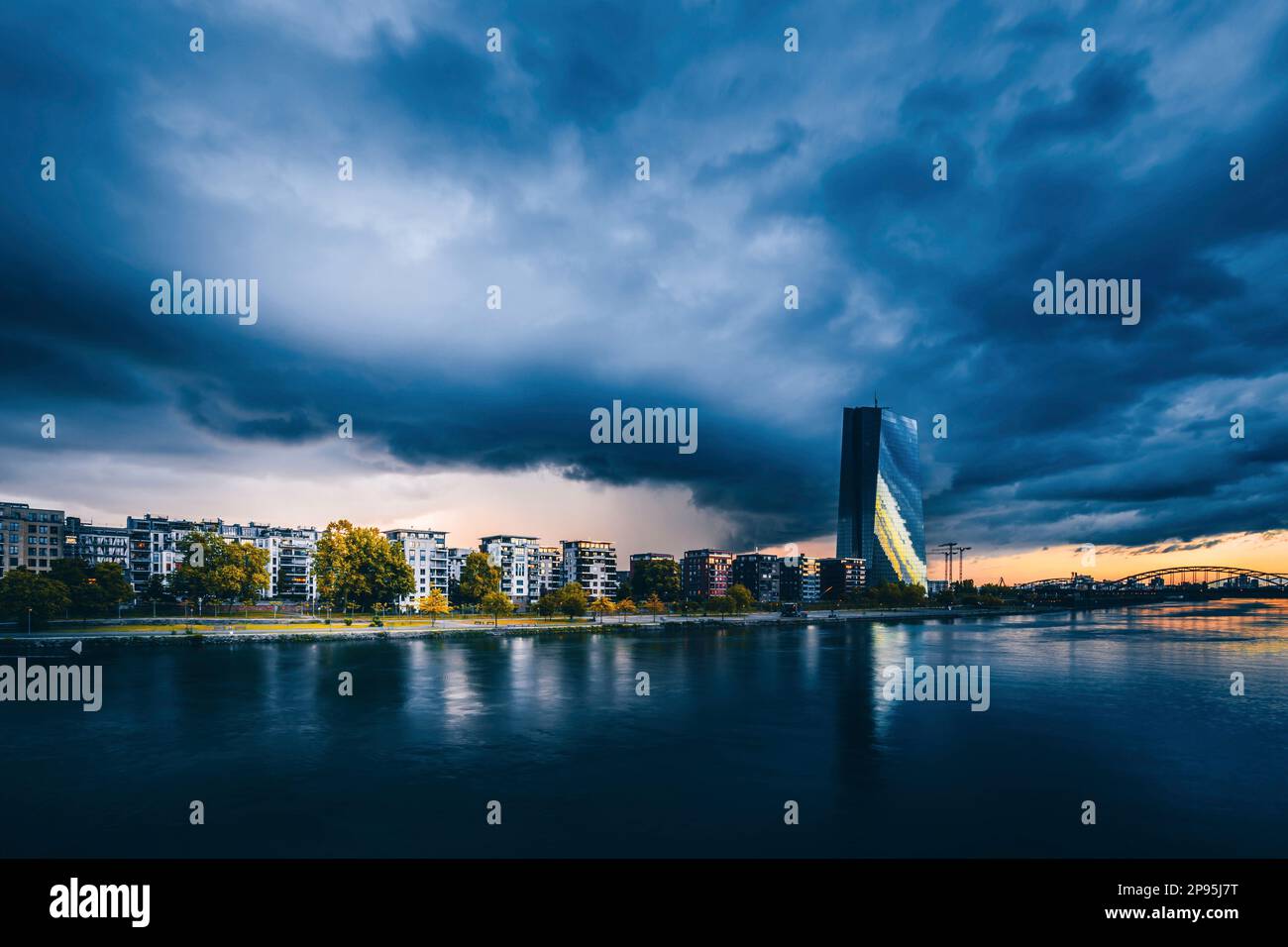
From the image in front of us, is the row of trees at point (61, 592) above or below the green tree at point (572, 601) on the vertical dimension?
above

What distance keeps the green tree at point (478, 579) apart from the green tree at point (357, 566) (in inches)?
1251

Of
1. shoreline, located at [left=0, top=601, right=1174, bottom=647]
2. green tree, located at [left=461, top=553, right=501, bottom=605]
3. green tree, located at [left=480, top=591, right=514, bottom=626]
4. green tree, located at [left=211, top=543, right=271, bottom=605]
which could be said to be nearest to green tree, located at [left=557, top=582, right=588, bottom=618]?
shoreline, located at [left=0, top=601, right=1174, bottom=647]

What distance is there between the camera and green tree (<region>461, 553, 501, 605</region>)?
17088 cm

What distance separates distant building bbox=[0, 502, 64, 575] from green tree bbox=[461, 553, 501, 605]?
98485mm

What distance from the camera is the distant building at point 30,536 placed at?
560 feet

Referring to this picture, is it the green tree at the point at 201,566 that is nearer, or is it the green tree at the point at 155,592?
the green tree at the point at 201,566

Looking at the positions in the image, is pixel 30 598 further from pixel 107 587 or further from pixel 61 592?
pixel 107 587

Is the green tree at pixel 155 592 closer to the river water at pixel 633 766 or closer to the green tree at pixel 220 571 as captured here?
the green tree at pixel 220 571

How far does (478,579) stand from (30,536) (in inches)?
4541

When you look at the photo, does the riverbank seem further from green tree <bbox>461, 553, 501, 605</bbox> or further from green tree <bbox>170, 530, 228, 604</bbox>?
green tree <bbox>170, 530, 228, 604</bbox>

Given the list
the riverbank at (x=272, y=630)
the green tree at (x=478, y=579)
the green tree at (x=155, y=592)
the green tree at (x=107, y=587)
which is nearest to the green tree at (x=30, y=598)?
the riverbank at (x=272, y=630)

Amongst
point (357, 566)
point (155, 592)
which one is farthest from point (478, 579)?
point (155, 592)
